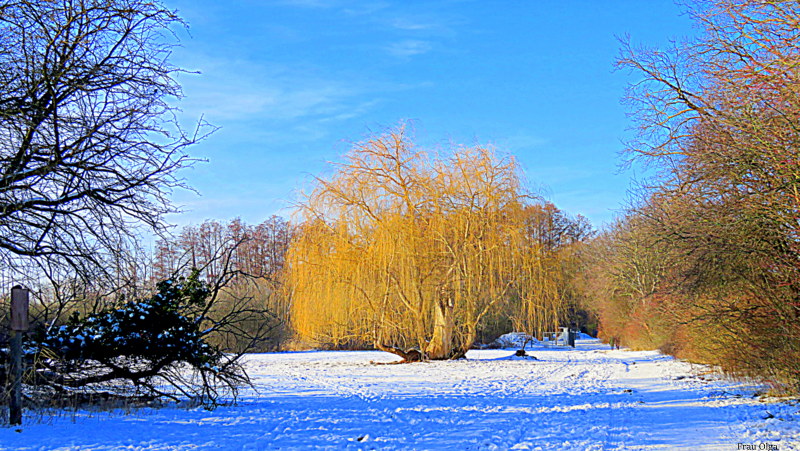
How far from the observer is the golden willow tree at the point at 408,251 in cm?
2427

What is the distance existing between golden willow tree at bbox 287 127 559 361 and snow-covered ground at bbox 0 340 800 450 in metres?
8.99

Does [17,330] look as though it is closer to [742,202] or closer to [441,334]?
[742,202]

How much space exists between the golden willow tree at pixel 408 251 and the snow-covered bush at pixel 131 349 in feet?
41.9

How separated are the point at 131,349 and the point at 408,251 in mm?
14236

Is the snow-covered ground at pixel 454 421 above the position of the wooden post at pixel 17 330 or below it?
below

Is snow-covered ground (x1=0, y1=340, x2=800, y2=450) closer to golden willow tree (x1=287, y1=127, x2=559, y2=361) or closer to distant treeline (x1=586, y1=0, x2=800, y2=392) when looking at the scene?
distant treeline (x1=586, y1=0, x2=800, y2=392)

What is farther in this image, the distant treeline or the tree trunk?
the tree trunk

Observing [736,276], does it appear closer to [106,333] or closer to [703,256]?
[703,256]

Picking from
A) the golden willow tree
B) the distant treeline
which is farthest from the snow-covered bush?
the golden willow tree

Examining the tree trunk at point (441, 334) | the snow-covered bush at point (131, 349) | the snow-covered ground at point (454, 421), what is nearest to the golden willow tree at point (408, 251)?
the tree trunk at point (441, 334)

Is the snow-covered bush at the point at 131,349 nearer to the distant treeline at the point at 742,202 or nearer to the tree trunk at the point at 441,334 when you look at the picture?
the distant treeline at the point at 742,202

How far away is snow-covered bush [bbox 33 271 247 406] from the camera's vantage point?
9.90 meters

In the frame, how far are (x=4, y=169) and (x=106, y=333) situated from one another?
3.75m

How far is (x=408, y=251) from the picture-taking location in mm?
23844
